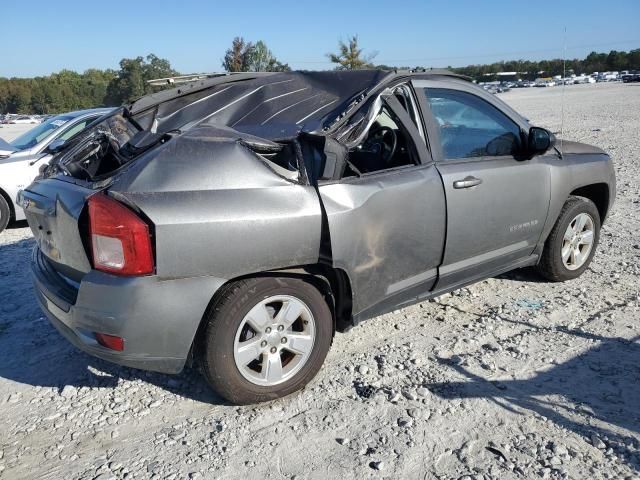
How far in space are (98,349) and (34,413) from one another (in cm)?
72

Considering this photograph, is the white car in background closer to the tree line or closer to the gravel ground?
the gravel ground

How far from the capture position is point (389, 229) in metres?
3.47

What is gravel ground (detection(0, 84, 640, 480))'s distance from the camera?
277cm

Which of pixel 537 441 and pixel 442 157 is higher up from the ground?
pixel 442 157

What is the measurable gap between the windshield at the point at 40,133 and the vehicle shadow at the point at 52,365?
3860 millimetres

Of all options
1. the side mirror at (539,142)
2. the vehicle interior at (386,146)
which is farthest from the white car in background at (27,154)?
the side mirror at (539,142)

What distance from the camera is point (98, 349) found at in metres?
2.98

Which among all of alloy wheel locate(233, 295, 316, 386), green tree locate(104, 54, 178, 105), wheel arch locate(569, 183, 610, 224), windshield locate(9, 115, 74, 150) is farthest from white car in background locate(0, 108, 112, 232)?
green tree locate(104, 54, 178, 105)

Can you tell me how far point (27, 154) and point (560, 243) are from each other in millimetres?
6799

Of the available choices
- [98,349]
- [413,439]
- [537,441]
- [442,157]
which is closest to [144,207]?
[98,349]

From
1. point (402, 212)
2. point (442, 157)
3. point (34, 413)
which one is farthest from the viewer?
point (442, 157)

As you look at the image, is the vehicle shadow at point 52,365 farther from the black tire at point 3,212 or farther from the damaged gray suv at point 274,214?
the black tire at point 3,212

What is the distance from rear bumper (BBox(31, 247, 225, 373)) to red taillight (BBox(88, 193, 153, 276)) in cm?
6

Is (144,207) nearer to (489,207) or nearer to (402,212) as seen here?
(402,212)
